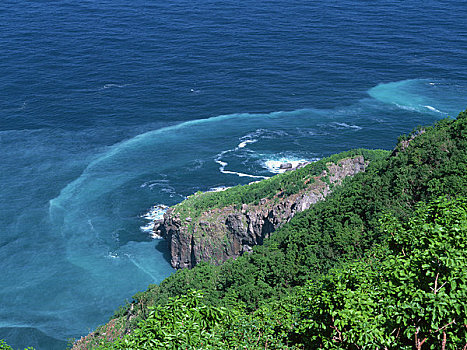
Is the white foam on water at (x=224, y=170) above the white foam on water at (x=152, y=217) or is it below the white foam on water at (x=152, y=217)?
above

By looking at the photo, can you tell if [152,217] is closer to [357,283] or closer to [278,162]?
[278,162]

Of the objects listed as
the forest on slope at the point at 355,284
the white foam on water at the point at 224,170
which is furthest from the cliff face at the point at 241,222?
the white foam on water at the point at 224,170

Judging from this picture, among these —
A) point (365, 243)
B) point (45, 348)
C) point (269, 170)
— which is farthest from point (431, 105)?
point (45, 348)

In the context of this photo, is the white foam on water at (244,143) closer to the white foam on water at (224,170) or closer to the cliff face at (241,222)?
the white foam on water at (224,170)

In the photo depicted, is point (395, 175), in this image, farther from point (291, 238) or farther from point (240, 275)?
point (240, 275)

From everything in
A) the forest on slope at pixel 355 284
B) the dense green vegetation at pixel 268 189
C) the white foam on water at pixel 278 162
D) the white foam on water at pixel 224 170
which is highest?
the forest on slope at pixel 355 284

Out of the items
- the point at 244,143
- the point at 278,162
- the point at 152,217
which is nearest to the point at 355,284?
the point at 152,217

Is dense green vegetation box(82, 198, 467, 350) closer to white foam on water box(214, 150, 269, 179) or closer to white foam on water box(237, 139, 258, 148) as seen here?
white foam on water box(214, 150, 269, 179)
